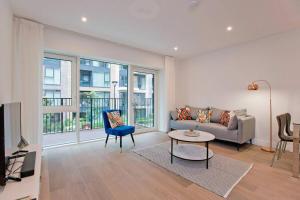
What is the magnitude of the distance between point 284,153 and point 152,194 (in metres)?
3.01

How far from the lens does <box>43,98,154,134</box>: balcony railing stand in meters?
4.46

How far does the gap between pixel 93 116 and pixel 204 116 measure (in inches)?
142

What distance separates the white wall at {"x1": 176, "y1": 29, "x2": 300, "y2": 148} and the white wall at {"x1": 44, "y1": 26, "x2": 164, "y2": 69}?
1652mm

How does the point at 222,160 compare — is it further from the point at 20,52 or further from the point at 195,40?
the point at 20,52

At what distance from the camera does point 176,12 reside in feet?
8.39

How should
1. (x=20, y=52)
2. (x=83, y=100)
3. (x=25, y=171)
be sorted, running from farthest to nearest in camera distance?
(x=83, y=100) → (x=20, y=52) → (x=25, y=171)

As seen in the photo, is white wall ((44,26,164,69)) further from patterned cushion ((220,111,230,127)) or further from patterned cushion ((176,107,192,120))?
patterned cushion ((220,111,230,127))

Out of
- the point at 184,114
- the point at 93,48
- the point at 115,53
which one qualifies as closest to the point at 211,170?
the point at 184,114

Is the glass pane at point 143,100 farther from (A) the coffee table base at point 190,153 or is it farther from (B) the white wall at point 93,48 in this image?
(A) the coffee table base at point 190,153

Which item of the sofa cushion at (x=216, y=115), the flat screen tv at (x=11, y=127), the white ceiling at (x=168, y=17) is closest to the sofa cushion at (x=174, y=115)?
the sofa cushion at (x=216, y=115)

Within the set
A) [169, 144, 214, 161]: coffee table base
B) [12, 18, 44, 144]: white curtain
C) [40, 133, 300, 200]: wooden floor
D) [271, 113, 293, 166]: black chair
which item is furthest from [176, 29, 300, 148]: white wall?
[12, 18, 44, 144]: white curtain

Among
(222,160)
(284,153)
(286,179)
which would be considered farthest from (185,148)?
(284,153)

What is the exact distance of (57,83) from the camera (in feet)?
11.7

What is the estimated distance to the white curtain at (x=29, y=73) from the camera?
272 cm
